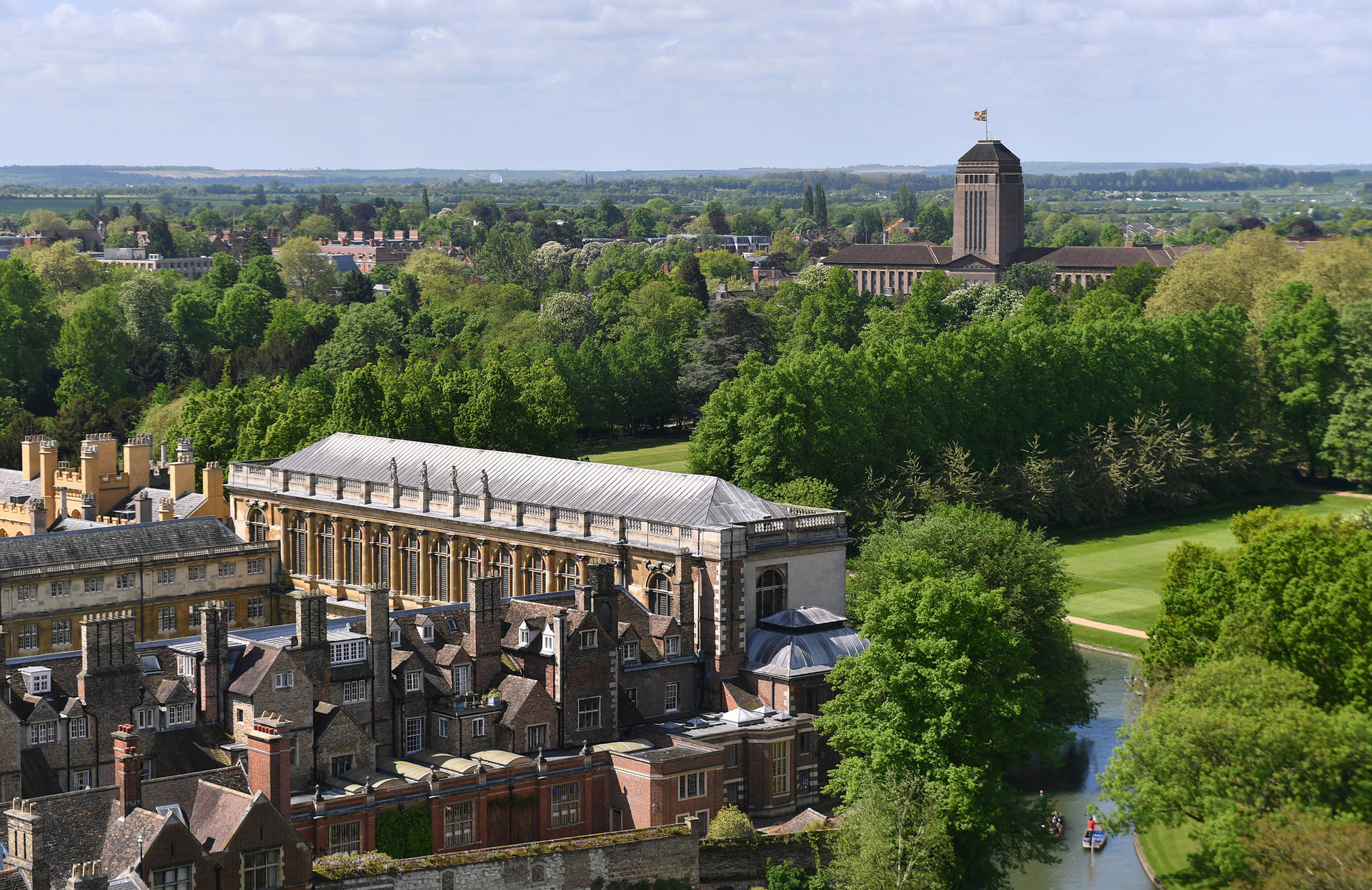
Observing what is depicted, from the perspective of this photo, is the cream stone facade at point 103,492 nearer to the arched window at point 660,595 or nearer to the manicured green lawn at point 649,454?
the arched window at point 660,595

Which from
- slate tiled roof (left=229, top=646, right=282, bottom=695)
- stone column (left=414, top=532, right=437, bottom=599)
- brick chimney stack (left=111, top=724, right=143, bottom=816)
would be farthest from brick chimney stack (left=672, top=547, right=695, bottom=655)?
brick chimney stack (left=111, top=724, right=143, bottom=816)

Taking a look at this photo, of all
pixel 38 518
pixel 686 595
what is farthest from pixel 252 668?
pixel 38 518

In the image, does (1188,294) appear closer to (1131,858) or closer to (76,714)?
(1131,858)

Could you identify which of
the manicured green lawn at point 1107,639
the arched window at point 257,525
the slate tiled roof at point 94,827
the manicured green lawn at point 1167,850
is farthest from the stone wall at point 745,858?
the arched window at point 257,525

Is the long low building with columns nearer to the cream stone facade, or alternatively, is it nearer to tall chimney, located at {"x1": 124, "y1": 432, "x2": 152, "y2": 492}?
the cream stone facade

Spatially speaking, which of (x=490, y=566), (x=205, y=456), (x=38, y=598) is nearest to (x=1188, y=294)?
(x=205, y=456)

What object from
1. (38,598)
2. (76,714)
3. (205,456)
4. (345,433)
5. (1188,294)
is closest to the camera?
(76,714)
